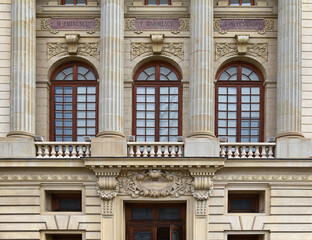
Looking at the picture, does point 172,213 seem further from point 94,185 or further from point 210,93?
point 210,93

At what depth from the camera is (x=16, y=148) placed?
75.0ft

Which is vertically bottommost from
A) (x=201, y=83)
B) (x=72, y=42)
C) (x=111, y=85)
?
(x=111, y=85)

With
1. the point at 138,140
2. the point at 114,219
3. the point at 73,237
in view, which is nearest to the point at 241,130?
the point at 138,140

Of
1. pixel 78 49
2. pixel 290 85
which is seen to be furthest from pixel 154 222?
pixel 78 49

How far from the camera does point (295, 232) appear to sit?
894 inches

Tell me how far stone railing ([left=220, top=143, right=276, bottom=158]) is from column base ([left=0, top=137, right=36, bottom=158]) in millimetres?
9094

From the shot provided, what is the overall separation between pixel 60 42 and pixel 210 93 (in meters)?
8.11

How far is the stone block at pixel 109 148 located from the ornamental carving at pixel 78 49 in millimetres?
4813

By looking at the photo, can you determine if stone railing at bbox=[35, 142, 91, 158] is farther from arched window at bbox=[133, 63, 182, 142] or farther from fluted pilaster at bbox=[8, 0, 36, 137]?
arched window at bbox=[133, 63, 182, 142]

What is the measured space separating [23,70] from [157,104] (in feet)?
22.4

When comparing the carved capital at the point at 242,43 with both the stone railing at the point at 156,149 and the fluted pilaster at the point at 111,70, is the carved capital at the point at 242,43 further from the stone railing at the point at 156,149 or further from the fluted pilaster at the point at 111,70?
the fluted pilaster at the point at 111,70

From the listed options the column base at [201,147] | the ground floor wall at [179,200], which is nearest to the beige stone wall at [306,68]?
the ground floor wall at [179,200]

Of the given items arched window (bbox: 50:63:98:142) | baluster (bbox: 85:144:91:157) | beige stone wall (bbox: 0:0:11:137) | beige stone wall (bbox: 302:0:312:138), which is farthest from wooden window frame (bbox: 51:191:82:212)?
beige stone wall (bbox: 302:0:312:138)

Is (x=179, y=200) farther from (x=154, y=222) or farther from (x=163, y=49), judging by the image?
(x=163, y=49)
